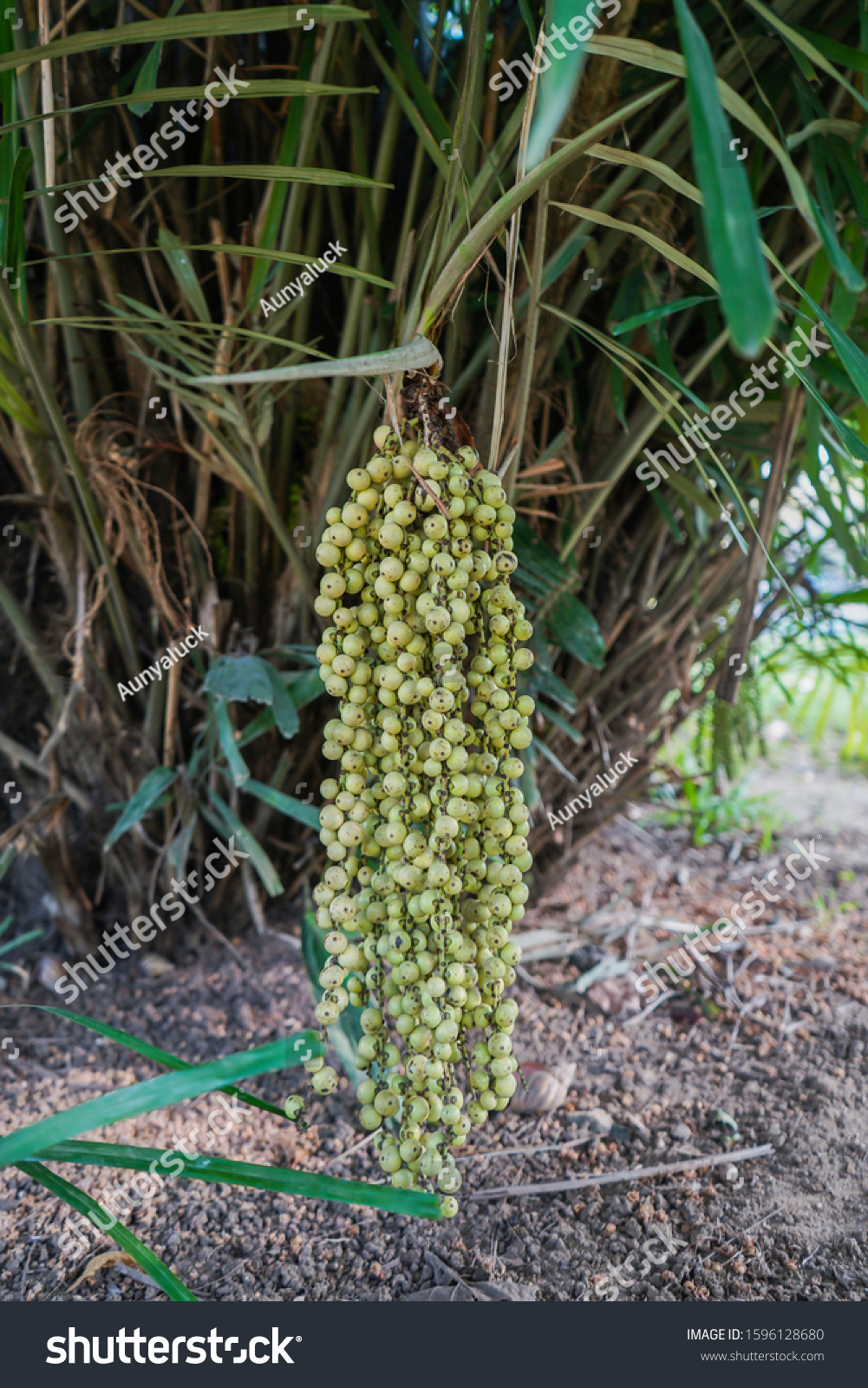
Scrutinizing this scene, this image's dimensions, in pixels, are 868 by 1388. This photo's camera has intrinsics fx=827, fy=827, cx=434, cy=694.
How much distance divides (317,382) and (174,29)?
0.45 metres

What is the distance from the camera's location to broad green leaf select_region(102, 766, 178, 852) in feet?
2.89

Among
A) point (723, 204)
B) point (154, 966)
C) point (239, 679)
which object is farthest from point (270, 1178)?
point (154, 966)

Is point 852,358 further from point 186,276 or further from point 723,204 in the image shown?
point 186,276

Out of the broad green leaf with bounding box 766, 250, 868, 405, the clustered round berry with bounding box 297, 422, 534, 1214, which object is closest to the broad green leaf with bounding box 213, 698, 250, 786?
the clustered round berry with bounding box 297, 422, 534, 1214

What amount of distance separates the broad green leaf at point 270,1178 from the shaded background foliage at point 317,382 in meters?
0.25

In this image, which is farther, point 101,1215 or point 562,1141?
point 562,1141

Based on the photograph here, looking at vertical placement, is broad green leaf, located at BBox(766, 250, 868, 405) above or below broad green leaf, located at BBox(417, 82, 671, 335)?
below

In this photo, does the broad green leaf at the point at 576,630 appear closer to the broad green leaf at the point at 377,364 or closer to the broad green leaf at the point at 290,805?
the broad green leaf at the point at 290,805

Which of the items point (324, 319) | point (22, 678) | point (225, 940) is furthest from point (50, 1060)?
point (324, 319)

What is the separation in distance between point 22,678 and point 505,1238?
93 centimetres

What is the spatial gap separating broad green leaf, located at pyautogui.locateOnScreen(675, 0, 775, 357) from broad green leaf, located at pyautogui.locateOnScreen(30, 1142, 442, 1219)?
1.59 ft

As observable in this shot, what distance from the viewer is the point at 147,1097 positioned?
1.55 ft
